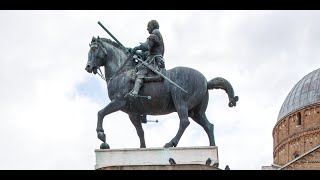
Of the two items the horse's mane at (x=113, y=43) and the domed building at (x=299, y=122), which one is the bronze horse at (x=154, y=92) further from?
the domed building at (x=299, y=122)

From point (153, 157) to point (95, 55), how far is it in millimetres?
2585

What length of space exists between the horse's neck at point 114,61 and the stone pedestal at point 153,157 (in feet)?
A: 6.39

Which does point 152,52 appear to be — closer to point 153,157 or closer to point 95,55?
point 95,55

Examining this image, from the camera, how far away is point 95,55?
61.1 ft

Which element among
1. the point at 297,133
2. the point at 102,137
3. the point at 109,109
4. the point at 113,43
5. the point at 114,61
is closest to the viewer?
the point at 102,137

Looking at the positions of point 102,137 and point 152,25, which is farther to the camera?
point 152,25

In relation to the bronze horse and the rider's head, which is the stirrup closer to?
the bronze horse

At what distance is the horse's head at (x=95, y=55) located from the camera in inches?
730

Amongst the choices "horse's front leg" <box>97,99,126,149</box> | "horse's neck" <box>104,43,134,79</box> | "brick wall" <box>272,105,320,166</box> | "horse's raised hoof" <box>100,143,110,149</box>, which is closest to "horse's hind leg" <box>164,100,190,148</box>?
"horse's front leg" <box>97,99,126,149</box>

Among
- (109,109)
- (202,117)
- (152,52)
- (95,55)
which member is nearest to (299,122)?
(202,117)

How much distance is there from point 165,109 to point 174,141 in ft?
2.32

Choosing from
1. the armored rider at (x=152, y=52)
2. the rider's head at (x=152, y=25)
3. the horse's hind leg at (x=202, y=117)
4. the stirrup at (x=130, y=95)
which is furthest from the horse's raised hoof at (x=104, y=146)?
the rider's head at (x=152, y=25)

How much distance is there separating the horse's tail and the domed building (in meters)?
60.6
